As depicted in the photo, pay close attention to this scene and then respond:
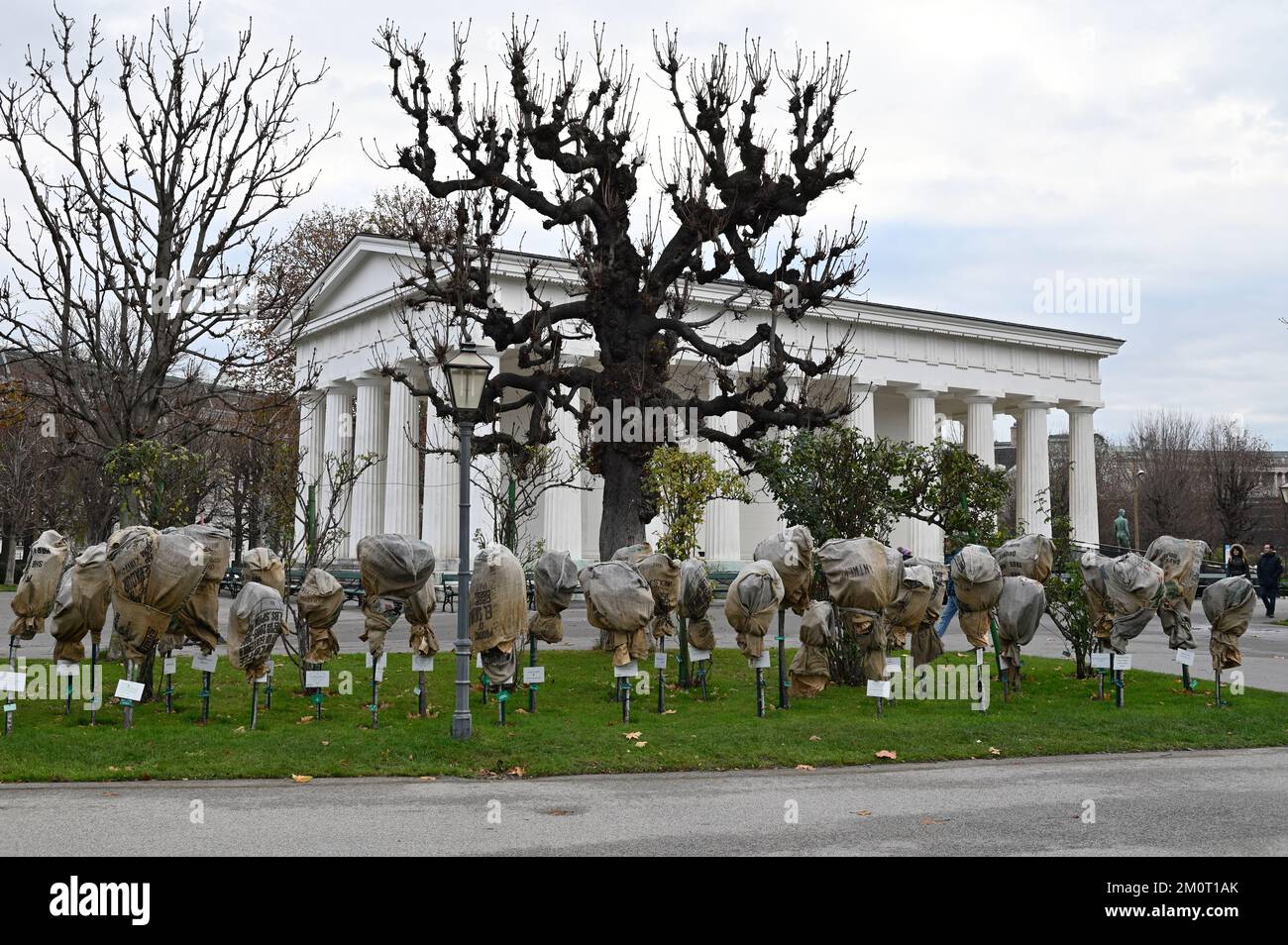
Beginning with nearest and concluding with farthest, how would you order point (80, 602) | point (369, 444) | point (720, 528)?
point (80, 602) → point (720, 528) → point (369, 444)

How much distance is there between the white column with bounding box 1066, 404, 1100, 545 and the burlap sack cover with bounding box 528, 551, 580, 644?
48590 mm

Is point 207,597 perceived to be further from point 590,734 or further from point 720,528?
point 720,528

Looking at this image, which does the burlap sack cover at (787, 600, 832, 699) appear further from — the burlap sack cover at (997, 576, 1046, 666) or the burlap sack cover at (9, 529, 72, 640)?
the burlap sack cover at (9, 529, 72, 640)

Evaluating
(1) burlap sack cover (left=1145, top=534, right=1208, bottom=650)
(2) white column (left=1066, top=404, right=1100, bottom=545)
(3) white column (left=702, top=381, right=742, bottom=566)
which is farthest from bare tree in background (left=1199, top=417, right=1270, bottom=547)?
(1) burlap sack cover (left=1145, top=534, right=1208, bottom=650)

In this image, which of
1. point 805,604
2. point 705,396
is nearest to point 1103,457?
point 705,396

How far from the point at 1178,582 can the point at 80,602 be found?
47.5ft

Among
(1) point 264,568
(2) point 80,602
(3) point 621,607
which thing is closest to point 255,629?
(2) point 80,602

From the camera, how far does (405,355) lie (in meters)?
46.7

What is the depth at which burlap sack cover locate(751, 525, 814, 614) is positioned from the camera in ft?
51.4

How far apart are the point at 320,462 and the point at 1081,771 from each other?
43.9 m

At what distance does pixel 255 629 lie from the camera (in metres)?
13.5

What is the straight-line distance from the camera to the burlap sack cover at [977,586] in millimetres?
15883

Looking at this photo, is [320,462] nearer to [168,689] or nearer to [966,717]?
[168,689]

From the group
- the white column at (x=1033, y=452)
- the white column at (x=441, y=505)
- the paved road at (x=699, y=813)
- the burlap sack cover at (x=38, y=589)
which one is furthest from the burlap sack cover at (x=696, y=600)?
the white column at (x=1033, y=452)
